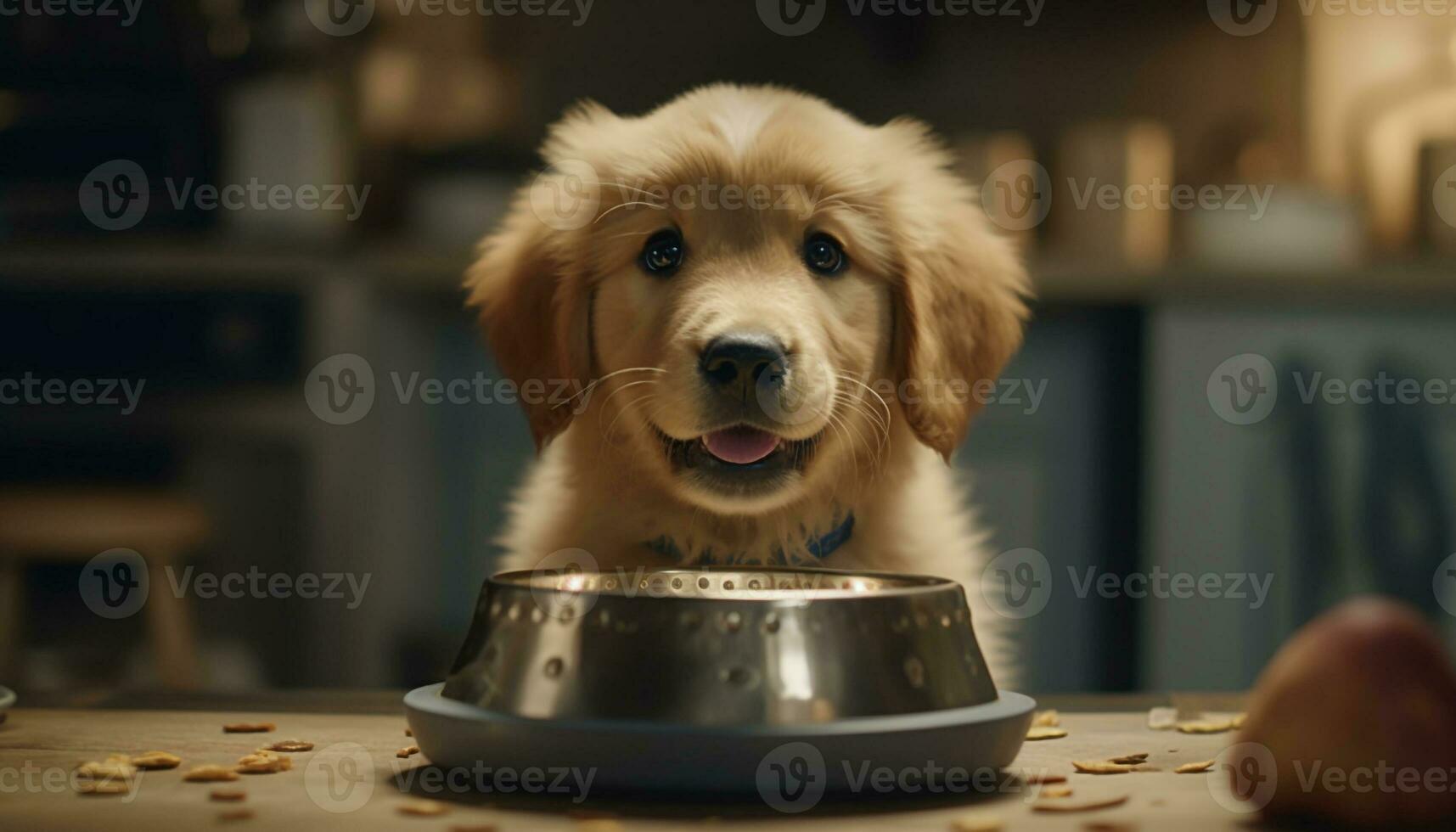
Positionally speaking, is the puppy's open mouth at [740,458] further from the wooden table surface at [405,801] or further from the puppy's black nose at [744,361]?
the wooden table surface at [405,801]

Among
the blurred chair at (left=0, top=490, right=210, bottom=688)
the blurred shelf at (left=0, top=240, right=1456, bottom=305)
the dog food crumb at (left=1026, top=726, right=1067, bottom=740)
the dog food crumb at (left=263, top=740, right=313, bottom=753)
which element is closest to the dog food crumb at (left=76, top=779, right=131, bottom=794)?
the dog food crumb at (left=263, top=740, right=313, bottom=753)

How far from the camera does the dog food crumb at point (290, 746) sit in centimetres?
110

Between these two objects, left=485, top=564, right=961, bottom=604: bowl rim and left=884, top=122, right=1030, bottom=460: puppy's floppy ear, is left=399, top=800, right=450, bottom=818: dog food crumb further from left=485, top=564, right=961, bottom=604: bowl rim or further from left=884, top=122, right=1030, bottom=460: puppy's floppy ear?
left=884, top=122, right=1030, bottom=460: puppy's floppy ear

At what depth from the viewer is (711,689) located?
0.86m

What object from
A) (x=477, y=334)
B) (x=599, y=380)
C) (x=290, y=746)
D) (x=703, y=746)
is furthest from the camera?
(x=477, y=334)

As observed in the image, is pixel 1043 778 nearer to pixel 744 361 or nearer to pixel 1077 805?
pixel 1077 805

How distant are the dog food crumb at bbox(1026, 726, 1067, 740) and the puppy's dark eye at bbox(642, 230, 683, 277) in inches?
30.7

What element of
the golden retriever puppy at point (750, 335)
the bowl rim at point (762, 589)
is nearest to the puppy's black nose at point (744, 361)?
the golden retriever puppy at point (750, 335)

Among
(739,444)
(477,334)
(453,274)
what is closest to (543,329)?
(739,444)

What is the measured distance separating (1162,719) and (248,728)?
750mm

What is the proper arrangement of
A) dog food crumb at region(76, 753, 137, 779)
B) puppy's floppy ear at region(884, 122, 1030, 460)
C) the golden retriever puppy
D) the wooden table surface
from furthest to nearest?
puppy's floppy ear at region(884, 122, 1030, 460) → the golden retriever puppy → dog food crumb at region(76, 753, 137, 779) → the wooden table surface

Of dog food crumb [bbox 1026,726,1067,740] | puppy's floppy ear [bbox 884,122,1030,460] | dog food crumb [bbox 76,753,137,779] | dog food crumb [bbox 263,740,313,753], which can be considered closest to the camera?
dog food crumb [bbox 76,753,137,779]

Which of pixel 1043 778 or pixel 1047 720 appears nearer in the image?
pixel 1043 778

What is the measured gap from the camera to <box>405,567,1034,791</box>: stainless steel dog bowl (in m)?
0.86
